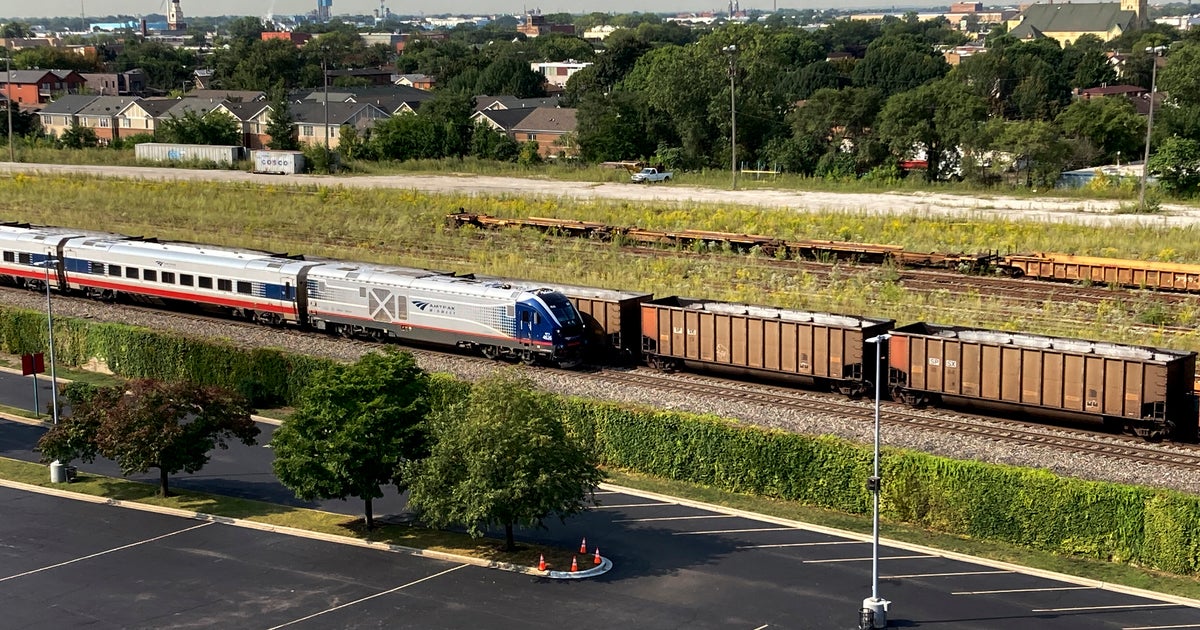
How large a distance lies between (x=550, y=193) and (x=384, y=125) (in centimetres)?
3238

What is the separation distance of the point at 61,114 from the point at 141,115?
40.9 ft

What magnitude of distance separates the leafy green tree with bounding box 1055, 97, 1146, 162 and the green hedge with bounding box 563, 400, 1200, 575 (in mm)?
82704

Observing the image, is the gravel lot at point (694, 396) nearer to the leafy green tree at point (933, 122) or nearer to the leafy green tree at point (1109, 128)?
the leafy green tree at point (933, 122)

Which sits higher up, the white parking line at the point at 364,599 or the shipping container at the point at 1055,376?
the shipping container at the point at 1055,376

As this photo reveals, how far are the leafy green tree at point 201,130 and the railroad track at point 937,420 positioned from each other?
9477 cm

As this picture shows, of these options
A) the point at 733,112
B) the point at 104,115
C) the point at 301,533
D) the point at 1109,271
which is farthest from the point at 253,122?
the point at 301,533

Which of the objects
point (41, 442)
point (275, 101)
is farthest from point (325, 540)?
point (275, 101)

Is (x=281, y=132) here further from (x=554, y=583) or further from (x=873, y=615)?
(x=873, y=615)

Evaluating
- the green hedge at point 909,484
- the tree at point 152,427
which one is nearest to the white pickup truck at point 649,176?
the green hedge at point 909,484

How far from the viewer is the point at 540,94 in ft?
648

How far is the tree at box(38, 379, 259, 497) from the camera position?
3662 centimetres

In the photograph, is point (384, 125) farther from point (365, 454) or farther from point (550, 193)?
point (365, 454)

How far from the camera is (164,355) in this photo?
50219 millimetres

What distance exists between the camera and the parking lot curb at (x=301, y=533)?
3183 cm
